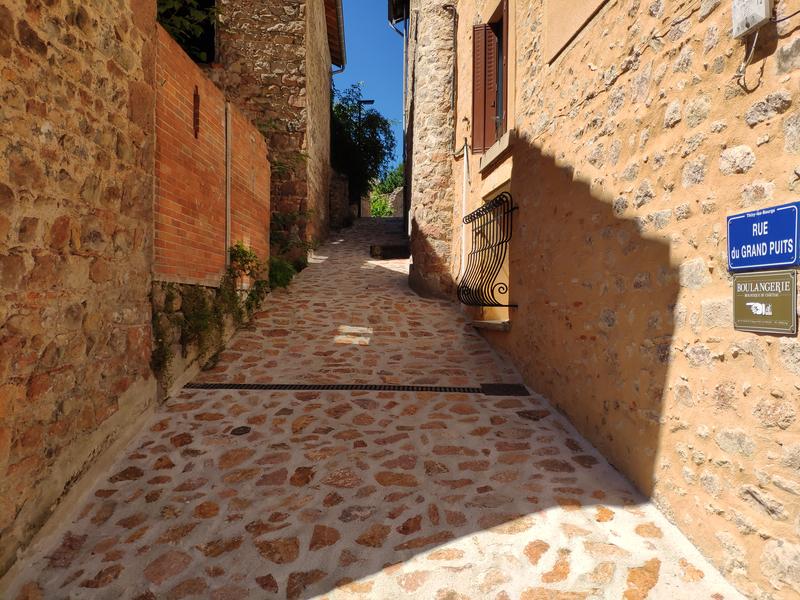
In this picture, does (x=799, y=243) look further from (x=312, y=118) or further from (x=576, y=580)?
(x=312, y=118)

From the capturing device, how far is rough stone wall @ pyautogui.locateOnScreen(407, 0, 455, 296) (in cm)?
739

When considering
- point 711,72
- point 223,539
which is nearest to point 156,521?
point 223,539

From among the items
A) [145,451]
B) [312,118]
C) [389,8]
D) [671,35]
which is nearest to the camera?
[671,35]

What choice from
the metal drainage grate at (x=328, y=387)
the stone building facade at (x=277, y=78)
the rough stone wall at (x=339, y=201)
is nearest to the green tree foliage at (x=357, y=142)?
the rough stone wall at (x=339, y=201)

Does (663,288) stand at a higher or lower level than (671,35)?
lower

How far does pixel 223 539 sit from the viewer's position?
7.60 ft

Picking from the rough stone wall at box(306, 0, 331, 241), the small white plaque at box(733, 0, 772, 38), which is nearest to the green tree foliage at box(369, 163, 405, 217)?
the rough stone wall at box(306, 0, 331, 241)

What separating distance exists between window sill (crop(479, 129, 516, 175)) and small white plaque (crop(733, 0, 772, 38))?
2.84 meters

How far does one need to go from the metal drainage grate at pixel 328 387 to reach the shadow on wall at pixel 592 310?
84 cm

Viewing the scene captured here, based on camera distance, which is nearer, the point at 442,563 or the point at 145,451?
the point at 442,563

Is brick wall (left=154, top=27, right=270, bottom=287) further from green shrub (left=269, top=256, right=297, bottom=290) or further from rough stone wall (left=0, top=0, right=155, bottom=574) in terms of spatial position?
green shrub (left=269, top=256, right=297, bottom=290)

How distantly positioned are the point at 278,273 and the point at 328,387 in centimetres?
327

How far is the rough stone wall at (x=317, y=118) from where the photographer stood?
869 cm

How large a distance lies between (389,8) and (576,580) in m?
15.9
